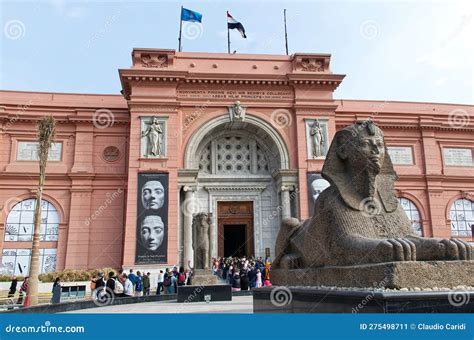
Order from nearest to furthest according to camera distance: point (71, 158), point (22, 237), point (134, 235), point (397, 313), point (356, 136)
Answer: point (397, 313)
point (356, 136)
point (134, 235)
point (22, 237)
point (71, 158)

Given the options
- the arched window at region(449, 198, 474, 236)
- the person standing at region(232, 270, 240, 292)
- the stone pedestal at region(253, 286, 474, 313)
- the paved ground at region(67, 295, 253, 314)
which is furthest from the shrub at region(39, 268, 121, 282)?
the arched window at region(449, 198, 474, 236)

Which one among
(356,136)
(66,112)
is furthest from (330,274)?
(66,112)

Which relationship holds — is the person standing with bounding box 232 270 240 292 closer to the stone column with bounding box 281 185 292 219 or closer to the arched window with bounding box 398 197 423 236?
the stone column with bounding box 281 185 292 219

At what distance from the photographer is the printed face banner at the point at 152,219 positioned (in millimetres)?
18344

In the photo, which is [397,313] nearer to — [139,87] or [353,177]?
[353,177]

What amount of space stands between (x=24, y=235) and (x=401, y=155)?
21.2 meters

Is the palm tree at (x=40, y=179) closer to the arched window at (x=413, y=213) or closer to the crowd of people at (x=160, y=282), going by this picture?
the crowd of people at (x=160, y=282)

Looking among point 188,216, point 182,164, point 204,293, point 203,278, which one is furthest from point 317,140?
point 204,293

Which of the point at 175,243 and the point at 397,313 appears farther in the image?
the point at 175,243

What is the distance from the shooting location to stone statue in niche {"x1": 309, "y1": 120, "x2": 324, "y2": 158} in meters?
20.9

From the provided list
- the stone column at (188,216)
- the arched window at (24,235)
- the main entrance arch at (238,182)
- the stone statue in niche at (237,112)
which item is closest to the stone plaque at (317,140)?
the main entrance arch at (238,182)

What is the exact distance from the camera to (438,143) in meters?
24.3

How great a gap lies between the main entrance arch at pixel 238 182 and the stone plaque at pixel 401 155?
23.5ft

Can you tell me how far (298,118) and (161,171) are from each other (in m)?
7.66
